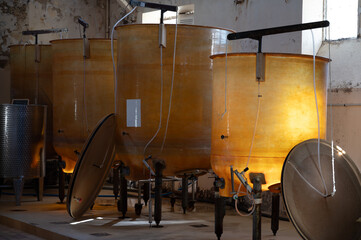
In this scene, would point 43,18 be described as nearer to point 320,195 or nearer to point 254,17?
point 254,17

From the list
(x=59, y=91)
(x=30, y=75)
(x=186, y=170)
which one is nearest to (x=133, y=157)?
(x=186, y=170)

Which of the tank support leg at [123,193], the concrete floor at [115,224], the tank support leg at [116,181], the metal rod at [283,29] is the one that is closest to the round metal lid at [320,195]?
the metal rod at [283,29]

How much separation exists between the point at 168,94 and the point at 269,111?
56.1 inches

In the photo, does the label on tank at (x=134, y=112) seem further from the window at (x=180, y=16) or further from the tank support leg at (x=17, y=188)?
→ the window at (x=180, y=16)

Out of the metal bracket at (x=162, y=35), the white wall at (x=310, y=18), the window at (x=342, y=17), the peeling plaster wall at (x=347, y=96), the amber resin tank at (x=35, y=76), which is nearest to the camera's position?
the metal bracket at (x=162, y=35)

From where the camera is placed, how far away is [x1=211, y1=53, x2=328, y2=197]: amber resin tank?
192 inches

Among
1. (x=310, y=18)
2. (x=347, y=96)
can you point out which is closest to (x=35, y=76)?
(x=310, y=18)

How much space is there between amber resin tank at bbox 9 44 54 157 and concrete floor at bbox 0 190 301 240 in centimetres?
166

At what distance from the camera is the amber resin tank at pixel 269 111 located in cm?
489

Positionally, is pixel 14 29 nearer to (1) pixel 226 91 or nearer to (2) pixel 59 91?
(2) pixel 59 91

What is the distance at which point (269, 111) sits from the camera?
489 centimetres

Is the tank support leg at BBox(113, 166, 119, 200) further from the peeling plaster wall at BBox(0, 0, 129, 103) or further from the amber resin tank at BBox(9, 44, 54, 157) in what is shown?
the peeling plaster wall at BBox(0, 0, 129, 103)

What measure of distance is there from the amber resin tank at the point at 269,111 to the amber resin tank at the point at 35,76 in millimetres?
4308

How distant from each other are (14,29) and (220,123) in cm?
610
